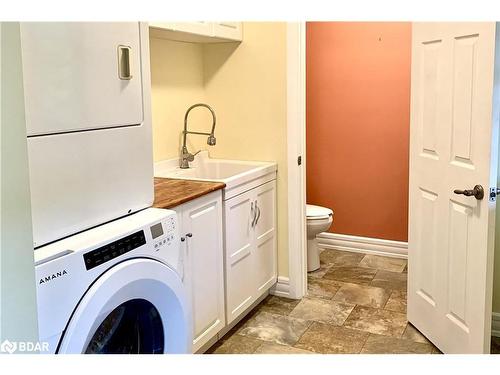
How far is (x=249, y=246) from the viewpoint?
3.08 meters

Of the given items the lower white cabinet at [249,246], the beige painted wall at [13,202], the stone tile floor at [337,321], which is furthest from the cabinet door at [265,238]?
the beige painted wall at [13,202]

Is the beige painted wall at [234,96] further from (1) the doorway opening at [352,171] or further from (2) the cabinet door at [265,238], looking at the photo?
(1) the doorway opening at [352,171]

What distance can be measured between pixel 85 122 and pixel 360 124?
3017 millimetres

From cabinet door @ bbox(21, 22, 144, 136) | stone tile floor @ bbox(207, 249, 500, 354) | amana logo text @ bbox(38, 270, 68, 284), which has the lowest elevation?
stone tile floor @ bbox(207, 249, 500, 354)

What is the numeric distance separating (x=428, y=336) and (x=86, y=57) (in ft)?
7.26

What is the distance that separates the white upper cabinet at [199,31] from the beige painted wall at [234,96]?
0.27 ft

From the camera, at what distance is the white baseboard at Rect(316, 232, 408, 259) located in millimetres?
4273

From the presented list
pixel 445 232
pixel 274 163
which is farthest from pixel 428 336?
pixel 274 163

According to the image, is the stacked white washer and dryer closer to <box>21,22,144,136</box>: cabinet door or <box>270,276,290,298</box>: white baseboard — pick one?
<box>21,22,144,136</box>: cabinet door

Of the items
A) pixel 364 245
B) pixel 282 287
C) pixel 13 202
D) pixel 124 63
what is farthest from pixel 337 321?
pixel 13 202

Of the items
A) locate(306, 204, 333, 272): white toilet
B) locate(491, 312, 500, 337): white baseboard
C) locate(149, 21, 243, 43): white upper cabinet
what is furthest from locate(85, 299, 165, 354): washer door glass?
locate(306, 204, 333, 272): white toilet
